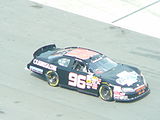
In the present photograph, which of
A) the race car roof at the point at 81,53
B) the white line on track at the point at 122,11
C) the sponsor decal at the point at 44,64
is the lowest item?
the sponsor decal at the point at 44,64

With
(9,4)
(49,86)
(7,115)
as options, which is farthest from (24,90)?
(9,4)

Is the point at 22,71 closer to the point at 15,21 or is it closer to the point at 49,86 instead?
the point at 49,86

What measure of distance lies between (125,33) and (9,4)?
307 inches

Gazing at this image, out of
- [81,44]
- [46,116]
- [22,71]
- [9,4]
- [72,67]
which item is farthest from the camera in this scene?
[9,4]

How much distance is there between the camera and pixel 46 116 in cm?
1548

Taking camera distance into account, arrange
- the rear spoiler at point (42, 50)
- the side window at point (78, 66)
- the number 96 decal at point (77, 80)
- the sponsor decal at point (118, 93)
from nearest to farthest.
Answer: the sponsor decal at point (118, 93), the number 96 decal at point (77, 80), the side window at point (78, 66), the rear spoiler at point (42, 50)

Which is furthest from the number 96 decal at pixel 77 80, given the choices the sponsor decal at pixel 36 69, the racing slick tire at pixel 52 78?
the sponsor decal at pixel 36 69

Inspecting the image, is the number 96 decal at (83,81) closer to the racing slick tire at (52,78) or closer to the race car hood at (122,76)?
the race car hood at (122,76)

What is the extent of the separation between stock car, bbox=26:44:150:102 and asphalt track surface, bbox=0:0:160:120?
299 mm

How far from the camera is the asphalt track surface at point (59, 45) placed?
1591cm

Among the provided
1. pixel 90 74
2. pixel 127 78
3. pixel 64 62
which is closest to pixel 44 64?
pixel 64 62

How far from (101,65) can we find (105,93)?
128 centimetres

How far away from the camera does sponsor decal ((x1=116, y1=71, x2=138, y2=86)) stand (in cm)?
1670

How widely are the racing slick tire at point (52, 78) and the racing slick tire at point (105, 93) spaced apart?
1927 mm
